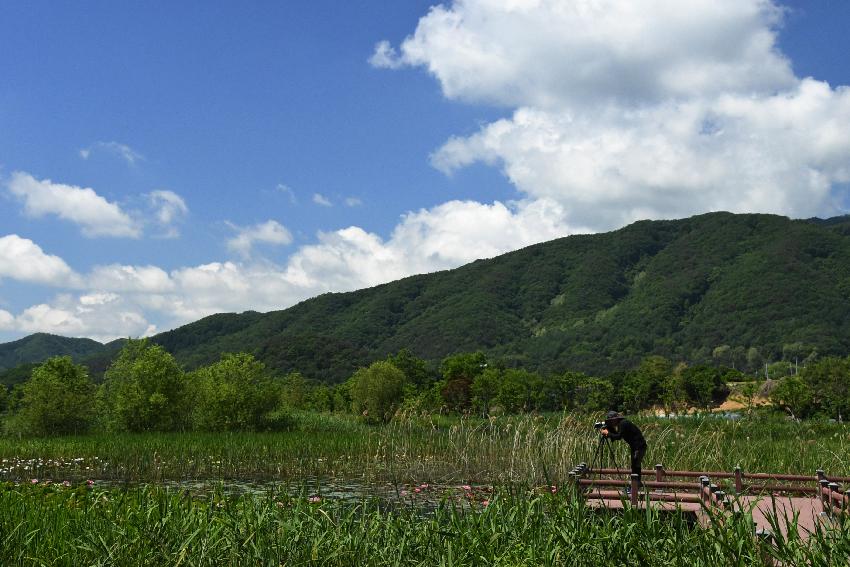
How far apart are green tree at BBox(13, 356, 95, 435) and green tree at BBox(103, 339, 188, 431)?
1.37 m

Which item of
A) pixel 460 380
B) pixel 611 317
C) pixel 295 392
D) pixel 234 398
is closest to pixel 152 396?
pixel 234 398

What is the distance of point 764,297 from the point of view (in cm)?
14688

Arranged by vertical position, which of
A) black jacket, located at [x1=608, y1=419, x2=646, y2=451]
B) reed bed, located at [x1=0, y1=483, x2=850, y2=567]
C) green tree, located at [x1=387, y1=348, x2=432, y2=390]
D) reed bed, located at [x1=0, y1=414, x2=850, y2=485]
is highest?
green tree, located at [x1=387, y1=348, x2=432, y2=390]

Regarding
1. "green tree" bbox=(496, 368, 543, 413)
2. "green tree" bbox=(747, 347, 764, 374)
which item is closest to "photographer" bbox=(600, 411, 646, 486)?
"green tree" bbox=(496, 368, 543, 413)

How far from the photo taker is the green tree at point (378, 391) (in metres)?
→ 42.7

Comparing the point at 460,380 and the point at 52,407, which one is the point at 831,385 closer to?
the point at 460,380

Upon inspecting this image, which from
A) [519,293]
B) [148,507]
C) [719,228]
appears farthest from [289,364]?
[719,228]

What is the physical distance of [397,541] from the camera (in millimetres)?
6309

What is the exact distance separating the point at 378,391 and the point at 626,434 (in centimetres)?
3343

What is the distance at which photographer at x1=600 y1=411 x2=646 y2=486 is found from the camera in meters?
9.84

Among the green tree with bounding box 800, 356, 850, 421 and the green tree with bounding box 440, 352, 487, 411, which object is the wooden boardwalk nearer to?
the green tree with bounding box 800, 356, 850, 421

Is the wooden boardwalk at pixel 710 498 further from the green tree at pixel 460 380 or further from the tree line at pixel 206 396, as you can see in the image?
the green tree at pixel 460 380

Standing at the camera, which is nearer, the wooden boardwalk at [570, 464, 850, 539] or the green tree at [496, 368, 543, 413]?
the wooden boardwalk at [570, 464, 850, 539]

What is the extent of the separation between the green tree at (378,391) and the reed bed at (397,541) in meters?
35.6
